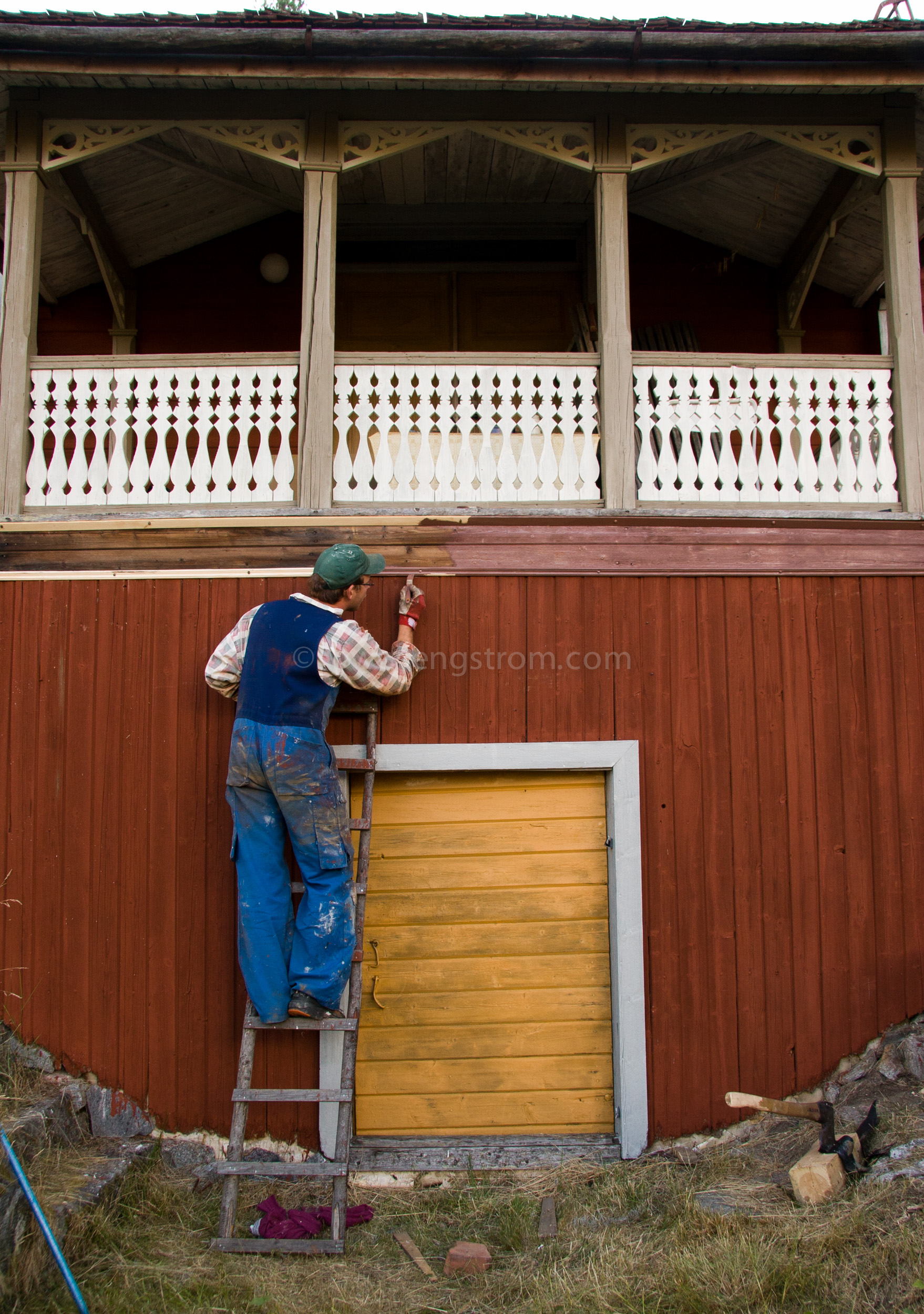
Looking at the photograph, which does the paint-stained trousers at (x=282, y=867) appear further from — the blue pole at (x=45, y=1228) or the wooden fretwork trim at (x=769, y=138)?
the wooden fretwork trim at (x=769, y=138)

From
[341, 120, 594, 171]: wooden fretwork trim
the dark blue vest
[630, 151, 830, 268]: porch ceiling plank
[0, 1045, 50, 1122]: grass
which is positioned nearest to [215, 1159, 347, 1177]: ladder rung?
[0, 1045, 50, 1122]: grass

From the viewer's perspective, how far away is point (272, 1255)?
3910mm

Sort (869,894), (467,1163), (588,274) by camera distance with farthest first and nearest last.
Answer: (588,274)
(869,894)
(467,1163)

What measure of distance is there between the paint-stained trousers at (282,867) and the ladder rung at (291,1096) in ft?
1.06

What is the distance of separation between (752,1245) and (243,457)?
4563mm

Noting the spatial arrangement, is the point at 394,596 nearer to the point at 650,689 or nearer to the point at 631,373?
the point at 650,689

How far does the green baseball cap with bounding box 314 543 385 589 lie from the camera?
4.51m

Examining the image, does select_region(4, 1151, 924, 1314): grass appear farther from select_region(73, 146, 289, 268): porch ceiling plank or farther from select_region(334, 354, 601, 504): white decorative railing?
select_region(73, 146, 289, 268): porch ceiling plank

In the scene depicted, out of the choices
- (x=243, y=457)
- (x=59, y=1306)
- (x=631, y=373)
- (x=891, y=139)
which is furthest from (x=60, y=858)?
(x=891, y=139)

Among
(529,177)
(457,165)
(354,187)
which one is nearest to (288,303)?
(354,187)

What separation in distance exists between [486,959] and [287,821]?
1.46 m

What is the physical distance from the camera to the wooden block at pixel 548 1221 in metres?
4.02

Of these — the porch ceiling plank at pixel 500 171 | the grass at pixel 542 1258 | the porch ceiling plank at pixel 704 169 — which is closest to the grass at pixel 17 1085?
the grass at pixel 542 1258

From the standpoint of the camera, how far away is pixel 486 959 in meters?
5.04
